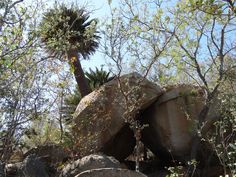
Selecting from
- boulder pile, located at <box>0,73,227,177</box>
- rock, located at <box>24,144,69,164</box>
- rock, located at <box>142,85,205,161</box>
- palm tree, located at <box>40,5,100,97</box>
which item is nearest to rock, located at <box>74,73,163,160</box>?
boulder pile, located at <box>0,73,227,177</box>

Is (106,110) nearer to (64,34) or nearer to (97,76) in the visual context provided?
(64,34)

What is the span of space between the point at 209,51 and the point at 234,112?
9.51 ft

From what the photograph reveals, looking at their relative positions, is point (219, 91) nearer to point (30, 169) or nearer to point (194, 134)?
point (194, 134)

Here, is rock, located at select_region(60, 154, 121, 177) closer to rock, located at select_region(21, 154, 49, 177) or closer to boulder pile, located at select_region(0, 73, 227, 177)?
rock, located at select_region(21, 154, 49, 177)

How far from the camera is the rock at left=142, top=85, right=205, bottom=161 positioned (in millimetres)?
12508

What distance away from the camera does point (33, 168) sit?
33.3 feet

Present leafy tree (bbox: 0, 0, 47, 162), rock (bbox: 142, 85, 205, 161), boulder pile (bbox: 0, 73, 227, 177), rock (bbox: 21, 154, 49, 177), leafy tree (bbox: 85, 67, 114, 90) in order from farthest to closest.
→ 1. leafy tree (bbox: 85, 67, 114, 90)
2. rock (bbox: 142, 85, 205, 161)
3. boulder pile (bbox: 0, 73, 227, 177)
4. rock (bbox: 21, 154, 49, 177)
5. leafy tree (bbox: 0, 0, 47, 162)

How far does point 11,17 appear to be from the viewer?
6562 millimetres

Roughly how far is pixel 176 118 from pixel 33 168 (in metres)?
4.89

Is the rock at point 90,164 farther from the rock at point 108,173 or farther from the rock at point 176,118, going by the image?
the rock at point 176,118

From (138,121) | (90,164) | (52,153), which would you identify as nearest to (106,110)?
(138,121)

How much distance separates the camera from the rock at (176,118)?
12508mm

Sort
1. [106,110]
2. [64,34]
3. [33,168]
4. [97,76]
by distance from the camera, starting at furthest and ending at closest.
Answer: [97,76]
[106,110]
[33,168]
[64,34]

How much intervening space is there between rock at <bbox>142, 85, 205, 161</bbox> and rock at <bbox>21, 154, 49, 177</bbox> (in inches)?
168
